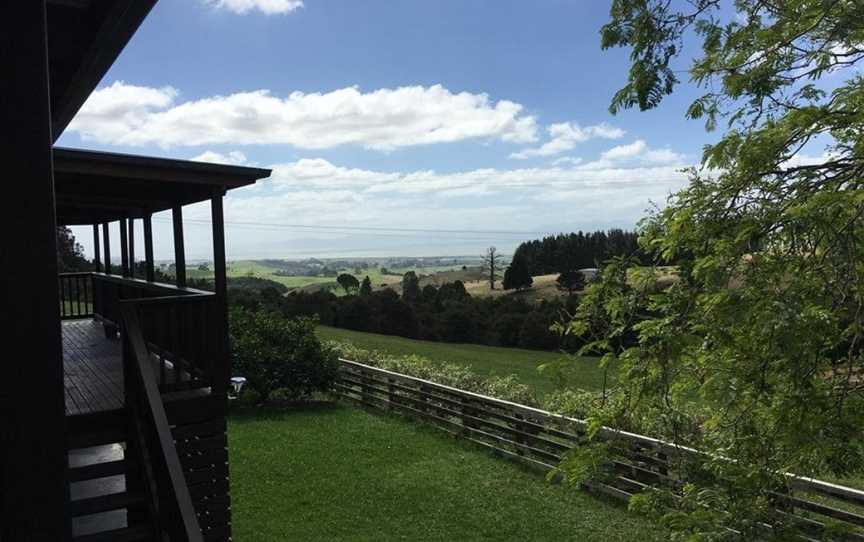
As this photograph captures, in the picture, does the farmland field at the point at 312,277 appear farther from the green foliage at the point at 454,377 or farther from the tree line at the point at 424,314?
the green foliage at the point at 454,377

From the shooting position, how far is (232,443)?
34.3 feet

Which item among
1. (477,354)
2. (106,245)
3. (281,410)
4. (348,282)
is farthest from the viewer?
(348,282)

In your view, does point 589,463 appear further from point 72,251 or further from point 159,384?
point 72,251

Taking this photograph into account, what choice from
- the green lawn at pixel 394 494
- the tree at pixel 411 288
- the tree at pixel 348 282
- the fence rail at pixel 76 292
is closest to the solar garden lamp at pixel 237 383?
the green lawn at pixel 394 494

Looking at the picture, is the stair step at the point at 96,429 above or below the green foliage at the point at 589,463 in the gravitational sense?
above

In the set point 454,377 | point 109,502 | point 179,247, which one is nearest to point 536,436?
point 454,377

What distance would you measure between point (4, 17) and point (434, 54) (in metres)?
17.6

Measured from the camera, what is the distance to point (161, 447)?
3410 mm

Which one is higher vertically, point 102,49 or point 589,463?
point 102,49

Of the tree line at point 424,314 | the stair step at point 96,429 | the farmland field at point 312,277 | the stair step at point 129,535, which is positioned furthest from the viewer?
the farmland field at point 312,277

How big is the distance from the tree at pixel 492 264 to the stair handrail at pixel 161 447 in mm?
33645

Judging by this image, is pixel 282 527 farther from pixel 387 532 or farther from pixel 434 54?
pixel 434 54

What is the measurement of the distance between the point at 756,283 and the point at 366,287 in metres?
35.0

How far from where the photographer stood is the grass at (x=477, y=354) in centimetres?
1980
